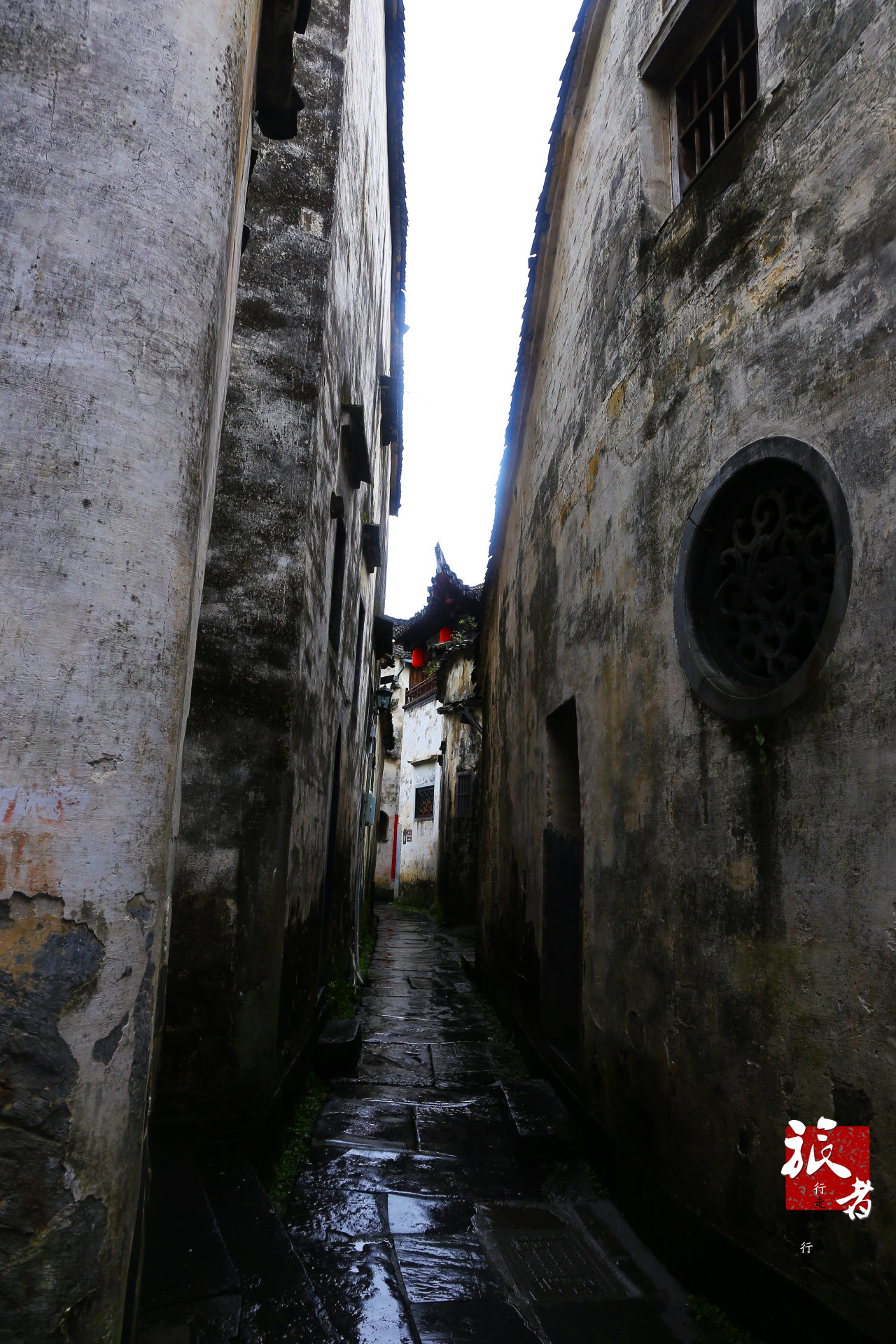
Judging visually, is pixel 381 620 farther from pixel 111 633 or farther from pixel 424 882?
pixel 111 633

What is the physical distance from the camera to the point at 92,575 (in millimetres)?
1673

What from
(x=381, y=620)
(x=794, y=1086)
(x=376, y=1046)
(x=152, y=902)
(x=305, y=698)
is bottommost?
(x=376, y=1046)

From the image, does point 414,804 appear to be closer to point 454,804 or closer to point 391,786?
point 391,786

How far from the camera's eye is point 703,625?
3.56m

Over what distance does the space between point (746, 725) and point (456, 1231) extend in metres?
2.70

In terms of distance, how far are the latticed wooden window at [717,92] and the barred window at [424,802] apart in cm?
1819

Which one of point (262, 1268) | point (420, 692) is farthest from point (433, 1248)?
point (420, 692)

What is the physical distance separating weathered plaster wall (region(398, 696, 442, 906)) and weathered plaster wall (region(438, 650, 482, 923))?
3.32 ft

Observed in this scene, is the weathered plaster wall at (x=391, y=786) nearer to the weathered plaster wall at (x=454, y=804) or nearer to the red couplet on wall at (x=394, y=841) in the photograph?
the red couplet on wall at (x=394, y=841)

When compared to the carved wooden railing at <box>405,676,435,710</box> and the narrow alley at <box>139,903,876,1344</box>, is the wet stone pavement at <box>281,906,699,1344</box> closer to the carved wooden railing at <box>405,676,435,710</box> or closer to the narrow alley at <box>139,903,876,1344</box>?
the narrow alley at <box>139,903,876,1344</box>

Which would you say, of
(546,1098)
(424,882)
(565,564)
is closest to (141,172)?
(565,564)

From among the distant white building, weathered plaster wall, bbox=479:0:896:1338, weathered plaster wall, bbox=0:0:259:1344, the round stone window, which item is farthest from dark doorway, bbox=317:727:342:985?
the distant white building

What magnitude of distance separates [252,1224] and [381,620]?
36.0 ft

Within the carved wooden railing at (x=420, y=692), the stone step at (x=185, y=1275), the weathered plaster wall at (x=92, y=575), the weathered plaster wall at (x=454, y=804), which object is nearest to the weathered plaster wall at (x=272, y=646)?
the stone step at (x=185, y=1275)
